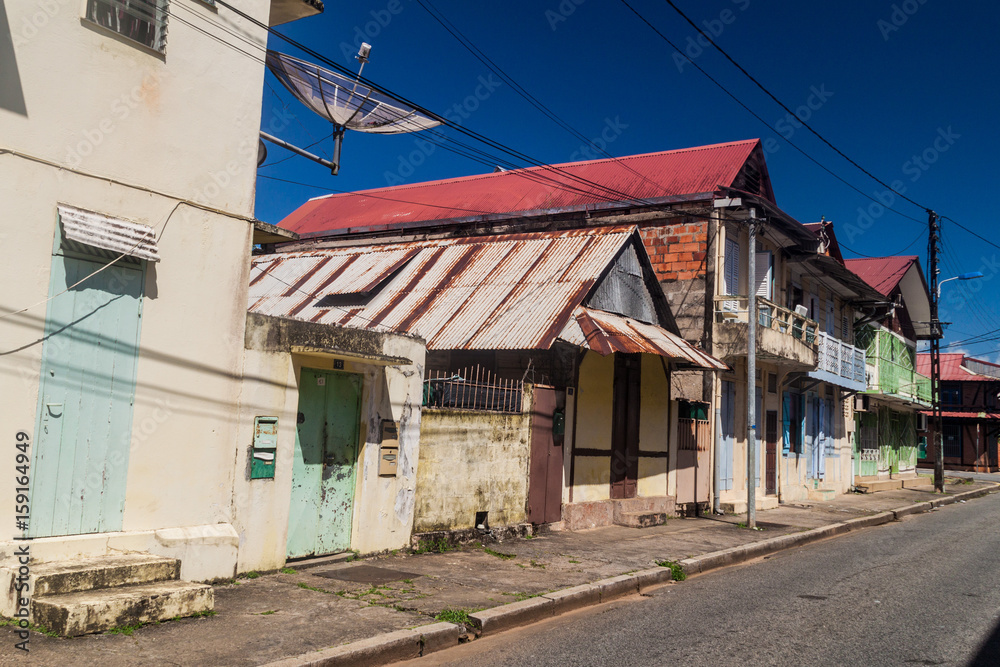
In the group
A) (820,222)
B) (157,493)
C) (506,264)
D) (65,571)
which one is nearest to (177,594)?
(65,571)

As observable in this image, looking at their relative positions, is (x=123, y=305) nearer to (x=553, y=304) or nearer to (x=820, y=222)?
(x=553, y=304)

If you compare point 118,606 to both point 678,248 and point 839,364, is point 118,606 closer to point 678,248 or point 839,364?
point 678,248

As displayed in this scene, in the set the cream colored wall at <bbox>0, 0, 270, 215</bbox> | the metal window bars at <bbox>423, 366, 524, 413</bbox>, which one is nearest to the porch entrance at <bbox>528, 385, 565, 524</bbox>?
the metal window bars at <bbox>423, 366, 524, 413</bbox>

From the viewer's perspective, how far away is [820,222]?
23219 millimetres

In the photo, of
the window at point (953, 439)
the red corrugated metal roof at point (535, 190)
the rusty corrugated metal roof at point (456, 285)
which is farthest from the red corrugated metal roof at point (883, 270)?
the window at point (953, 439)

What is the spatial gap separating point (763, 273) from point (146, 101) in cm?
1569

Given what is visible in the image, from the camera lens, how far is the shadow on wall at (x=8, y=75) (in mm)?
6272

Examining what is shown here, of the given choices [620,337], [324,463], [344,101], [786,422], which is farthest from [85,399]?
[786,422]

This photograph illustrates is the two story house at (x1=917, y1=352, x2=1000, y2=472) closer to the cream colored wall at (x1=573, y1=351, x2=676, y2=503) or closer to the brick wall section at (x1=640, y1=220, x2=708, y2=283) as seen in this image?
the brick wall section at (x1=640, y1=220, x2=708, y2=283)

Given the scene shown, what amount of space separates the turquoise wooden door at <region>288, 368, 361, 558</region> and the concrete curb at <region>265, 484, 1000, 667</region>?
2.59 meters

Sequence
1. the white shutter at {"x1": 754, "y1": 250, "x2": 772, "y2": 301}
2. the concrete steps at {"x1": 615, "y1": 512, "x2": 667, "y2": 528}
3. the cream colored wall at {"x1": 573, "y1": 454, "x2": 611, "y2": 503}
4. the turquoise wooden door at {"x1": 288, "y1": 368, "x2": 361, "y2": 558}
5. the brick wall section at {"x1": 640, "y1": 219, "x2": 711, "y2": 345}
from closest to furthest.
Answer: the turquoise wooden door at {"x1": 288, "y1": 368, "x2": 361, "y2": 558} → the cream colored wall at {"x1": 573, "y1": 454, "x2": 611, "y2": 503} → the concrete steps at {"x1": 615, "y1": 512, "x2": 667, "y2": 528} → the brick wall section at {"x1": 640, "y1": 219, "x2": 711, "y2": 345} → the white shutter at {"x1": 754, "y1": 250, "x2": 772, "y2": 301}

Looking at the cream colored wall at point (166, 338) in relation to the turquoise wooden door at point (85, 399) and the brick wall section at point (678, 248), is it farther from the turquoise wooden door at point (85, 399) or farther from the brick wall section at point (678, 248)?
the brick wall section at point (678, 248)

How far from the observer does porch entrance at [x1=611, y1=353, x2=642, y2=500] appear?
14117mm

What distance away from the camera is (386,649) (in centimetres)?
586
